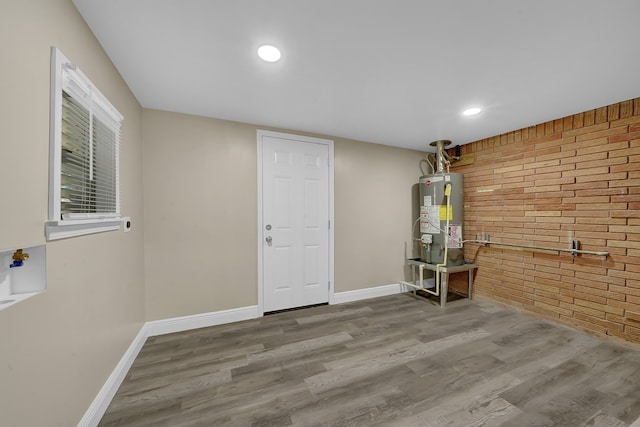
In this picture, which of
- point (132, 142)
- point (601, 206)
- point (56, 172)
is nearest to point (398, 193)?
point (601, 206)

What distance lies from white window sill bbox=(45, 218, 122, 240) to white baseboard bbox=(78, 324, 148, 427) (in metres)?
1.01

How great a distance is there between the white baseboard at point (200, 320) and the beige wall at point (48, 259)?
81cm

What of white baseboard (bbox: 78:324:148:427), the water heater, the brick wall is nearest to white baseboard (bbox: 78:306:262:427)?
white baseboard (bbox: 78:324:148:427)

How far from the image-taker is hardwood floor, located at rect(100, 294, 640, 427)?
146 centimetres

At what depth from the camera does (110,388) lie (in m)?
1.56

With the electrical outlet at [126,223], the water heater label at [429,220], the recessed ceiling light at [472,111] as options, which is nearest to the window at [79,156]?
the electrical outlet at [126,223]

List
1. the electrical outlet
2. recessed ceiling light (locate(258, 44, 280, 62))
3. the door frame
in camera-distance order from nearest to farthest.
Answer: recessed ceiling light (locate(258, 44, 280, 62)) < the electrical outlet < the door frame

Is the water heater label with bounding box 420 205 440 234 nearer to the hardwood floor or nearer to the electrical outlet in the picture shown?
the hardwood floor

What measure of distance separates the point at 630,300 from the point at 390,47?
320 cm

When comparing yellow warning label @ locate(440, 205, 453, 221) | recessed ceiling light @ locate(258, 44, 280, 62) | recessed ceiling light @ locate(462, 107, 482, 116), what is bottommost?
yellow warning label @ locate(440, 205, 453, 221)

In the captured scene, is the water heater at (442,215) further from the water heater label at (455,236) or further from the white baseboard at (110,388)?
the white baseboard at (110,388)

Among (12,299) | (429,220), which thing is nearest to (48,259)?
(12,299)

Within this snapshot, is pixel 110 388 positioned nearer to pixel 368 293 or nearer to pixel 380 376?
pixel 380 376

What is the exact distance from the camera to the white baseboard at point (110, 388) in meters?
1.32
